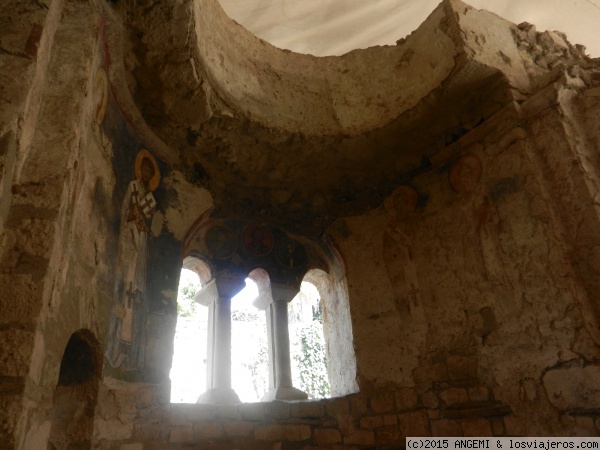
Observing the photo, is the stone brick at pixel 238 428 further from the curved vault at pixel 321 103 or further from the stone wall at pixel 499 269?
the curved vault at pixel 321 103

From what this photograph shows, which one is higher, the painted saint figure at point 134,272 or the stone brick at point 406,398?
the painted saint figure at point 134,272

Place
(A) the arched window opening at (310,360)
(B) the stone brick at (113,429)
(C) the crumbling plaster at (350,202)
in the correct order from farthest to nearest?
(A) the arched window opening at (310,360) < (B) the stone brick at (113,429) < (C) the crumbling plaster at (350,202)

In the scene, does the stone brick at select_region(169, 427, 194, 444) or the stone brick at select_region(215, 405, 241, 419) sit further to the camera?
the stone brick at select_region(215, 405, 241, 419)

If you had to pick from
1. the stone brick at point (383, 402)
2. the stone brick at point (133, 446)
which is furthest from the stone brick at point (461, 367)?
the stone brick at point (133, 446)

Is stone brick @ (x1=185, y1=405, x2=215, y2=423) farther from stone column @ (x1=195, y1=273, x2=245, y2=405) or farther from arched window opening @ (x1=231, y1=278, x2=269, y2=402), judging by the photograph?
arched window opening @ (x1=231, y1=278, x2=269, y2=402)

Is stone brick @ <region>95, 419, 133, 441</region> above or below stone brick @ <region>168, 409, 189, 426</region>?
below

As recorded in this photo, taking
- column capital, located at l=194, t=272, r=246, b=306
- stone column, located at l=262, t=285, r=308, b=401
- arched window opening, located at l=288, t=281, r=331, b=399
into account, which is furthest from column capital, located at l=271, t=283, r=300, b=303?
arched window opening, located at l=288, t=281, r=331, b=399

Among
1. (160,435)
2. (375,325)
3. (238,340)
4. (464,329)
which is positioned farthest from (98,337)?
(238,340)

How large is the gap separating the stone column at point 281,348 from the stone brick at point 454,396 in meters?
1.17

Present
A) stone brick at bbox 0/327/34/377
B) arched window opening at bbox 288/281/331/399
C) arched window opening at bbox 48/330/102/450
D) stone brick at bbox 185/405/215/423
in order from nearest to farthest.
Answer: stone brick at bbox 0/327/34/377 → arched window opening at bbox 48/330/102/450 → stone brick at bbox 185/405/215/423 → arched window opening at bbox 288/281/331/399

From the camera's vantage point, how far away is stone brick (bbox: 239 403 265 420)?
3.53m

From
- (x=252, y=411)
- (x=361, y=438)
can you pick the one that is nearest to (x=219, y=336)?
(x=252, y=411)

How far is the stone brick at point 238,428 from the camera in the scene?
342 cm

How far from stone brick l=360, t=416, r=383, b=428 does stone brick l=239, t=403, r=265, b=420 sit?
0.83 m
